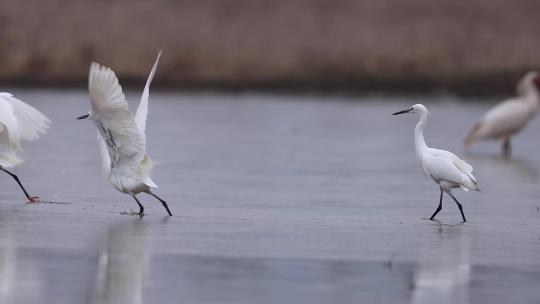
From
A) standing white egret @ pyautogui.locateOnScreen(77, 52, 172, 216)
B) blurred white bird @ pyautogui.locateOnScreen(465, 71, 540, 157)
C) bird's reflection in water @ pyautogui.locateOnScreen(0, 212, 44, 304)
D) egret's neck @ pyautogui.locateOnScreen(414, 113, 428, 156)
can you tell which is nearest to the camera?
bird's reflection in water @ pyautogui.locateOnScreen(0, 212, 44, 304)

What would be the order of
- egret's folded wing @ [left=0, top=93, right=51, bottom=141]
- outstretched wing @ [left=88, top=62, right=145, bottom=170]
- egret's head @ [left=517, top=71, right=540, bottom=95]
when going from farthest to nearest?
egret's head @ [left=517, top=71, right=540, bottom=95] → egret's folded wing @ [left=0, top=93, right=51, bottom=141] → outstretched wing @ [left=88, top=62, right=145, bottom=170]

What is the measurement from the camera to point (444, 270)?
927cm

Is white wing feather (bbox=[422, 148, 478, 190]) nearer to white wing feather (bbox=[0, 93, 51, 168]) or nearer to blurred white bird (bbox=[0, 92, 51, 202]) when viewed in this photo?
blurred white bird (bbox=[0, 92, 51, 202])

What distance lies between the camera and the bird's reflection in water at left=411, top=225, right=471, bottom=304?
326 inches

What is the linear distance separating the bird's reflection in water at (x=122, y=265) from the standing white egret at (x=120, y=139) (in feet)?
2.13

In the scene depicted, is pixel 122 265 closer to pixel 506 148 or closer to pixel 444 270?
pixel 444 270

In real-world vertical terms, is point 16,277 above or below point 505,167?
above

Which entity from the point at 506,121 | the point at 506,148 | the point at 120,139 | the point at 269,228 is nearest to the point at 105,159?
the point at 120,139

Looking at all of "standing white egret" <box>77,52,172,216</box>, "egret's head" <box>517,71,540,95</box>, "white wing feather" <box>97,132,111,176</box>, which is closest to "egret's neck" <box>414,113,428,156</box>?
"standing white egret" <box>77,52,172,216</box>

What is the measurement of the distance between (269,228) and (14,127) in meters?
2.97

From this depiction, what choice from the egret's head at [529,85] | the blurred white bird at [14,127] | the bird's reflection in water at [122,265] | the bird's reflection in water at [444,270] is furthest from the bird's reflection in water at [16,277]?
the egret's head at [529,85]

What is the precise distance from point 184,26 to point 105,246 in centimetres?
2426

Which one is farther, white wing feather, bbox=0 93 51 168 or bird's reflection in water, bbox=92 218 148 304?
white wing feather, bbox=0 93 51 168

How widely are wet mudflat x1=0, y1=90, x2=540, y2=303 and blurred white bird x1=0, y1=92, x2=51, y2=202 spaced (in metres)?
0.37
